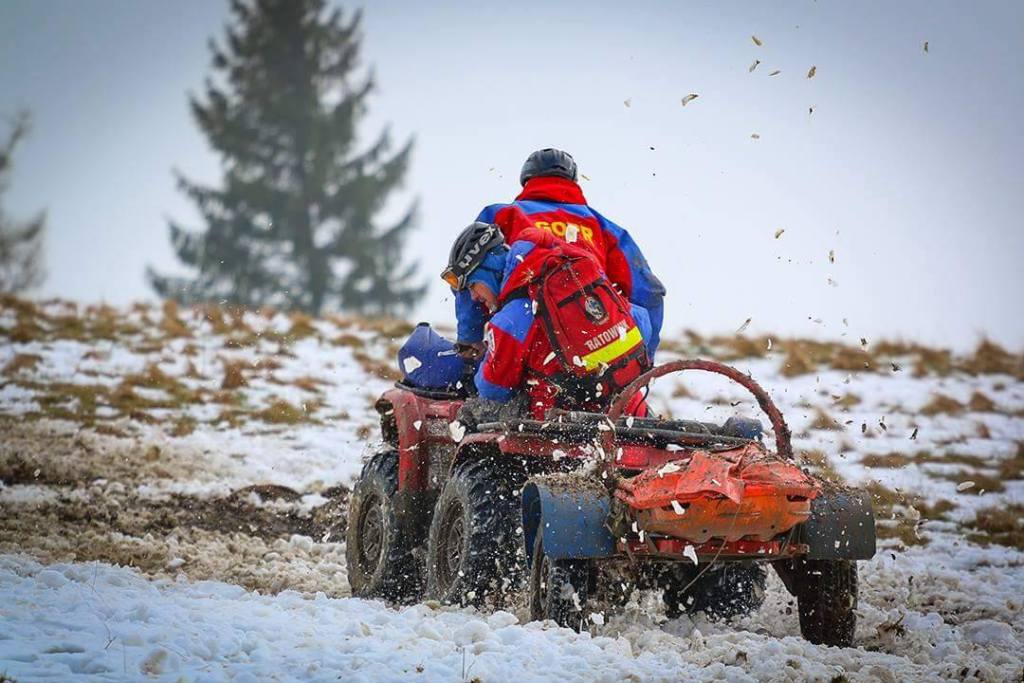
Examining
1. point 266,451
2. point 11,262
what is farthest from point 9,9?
point 266,451

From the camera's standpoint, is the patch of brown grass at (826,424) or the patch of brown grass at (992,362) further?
the patch of brown grass at (992,362)

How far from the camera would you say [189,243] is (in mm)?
→ 33625

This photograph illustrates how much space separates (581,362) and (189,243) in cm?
2971

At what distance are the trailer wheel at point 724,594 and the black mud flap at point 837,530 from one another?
4.41ft

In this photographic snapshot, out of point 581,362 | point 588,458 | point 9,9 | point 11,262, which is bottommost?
point 588,458

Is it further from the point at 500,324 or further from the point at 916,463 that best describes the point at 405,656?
the point at 916,463

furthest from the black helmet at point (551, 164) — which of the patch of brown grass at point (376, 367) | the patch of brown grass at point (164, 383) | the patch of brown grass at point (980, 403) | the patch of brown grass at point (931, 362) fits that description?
the patch of brown grass at point (931, 362)

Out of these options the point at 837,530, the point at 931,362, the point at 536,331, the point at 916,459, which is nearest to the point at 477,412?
the point at 536,331

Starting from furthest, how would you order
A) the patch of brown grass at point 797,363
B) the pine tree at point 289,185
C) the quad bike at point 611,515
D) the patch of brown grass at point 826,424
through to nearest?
the pine tree at point 289,185
the patch of brown grass at point 797,363
the patch of brown grass at point 826,424
the quad bike at point 611,515

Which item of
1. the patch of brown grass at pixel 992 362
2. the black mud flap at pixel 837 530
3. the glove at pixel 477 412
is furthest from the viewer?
the patch of brown grass at pixel 992 362

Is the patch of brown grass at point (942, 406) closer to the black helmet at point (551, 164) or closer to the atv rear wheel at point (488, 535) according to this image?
the black helmet at point (551, 164)

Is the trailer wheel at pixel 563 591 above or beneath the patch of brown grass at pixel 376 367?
beneath

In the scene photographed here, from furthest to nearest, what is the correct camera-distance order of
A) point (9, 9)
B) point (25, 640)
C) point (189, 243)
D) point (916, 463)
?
point (9, 9) → point (189, 243) → point (916, 463) → point (25, 640)

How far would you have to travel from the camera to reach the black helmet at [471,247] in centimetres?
611
